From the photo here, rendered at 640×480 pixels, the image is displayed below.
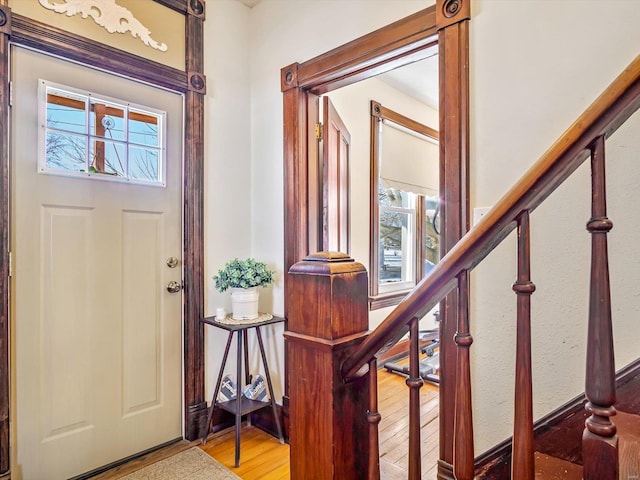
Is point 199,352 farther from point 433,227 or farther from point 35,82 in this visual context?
point 433,227

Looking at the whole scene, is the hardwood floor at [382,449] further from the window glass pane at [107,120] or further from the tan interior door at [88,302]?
the window glass pane at [107,120]

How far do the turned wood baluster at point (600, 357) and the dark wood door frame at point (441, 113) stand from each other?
37.2 inches

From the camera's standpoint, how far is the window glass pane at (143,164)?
2071 mm

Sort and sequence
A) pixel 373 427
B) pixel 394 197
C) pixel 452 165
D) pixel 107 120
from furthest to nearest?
pixel 394 197 → pixel 107 120 → pixel 452 165 → pixel 373 427

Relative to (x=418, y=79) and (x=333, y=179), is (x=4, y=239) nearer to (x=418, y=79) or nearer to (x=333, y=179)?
(x=333, y=179)

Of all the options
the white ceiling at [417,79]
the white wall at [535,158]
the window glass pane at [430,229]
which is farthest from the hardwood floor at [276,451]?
the white ceiling at [417,79]

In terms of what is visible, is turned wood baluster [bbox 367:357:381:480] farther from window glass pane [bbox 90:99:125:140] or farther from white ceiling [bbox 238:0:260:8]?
Result: white ceiling [bbox 238:0:260:8]

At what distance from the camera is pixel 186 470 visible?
1929 mm

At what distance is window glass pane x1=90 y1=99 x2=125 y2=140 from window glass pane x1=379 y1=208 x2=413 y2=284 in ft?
7.98

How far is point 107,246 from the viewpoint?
6.51ft

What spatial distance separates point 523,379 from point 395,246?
Answer: 3.36m

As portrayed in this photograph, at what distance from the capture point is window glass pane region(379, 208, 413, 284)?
3.83 metres

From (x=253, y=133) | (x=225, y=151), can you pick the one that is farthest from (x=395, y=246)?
(x=225, y=151)

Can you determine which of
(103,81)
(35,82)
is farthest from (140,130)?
(35,82)
